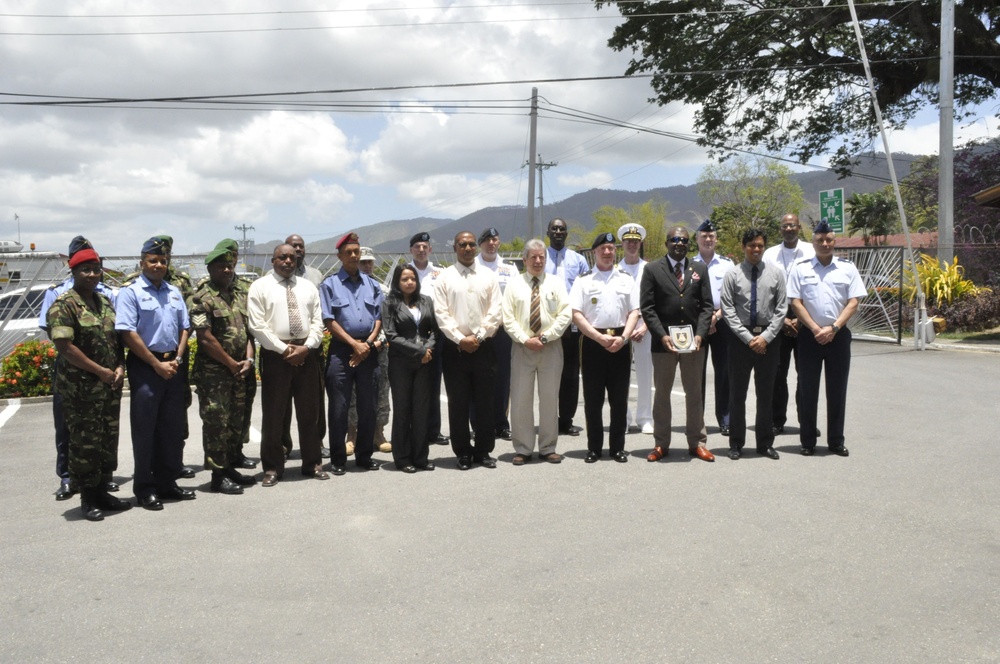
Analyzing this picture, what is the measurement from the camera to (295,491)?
684 cm

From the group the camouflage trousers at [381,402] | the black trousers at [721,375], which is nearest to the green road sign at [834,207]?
the black trousers at [721,375]

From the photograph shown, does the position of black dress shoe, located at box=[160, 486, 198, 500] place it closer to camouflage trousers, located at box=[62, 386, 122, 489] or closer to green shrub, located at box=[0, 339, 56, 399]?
camouflage trousers, located at box=[62, 386, 122, 489]

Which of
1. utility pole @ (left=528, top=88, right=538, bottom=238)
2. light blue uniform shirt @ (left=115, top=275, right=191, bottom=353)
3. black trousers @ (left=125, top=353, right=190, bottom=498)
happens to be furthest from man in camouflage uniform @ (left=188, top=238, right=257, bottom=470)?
utility pole @ (left=528, top=88, right=538, bottom=238)

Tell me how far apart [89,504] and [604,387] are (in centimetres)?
430

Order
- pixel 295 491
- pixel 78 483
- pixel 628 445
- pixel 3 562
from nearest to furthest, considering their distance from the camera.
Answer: pixel 3 562, pixel 78 483, pixel 295 491, pixel 628 445

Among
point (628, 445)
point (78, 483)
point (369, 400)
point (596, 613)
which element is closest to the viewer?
point (596, 613)

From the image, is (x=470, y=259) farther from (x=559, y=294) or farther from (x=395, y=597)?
(x=395, y=597)

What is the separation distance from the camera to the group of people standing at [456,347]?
6777mm

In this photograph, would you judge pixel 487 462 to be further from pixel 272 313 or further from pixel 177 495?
pixel 177 495

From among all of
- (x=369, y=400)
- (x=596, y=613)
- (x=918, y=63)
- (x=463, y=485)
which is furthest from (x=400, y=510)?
(x=918, y=63)

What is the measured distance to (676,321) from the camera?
771cm

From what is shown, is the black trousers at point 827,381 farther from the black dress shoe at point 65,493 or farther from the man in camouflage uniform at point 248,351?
the black dress shoe at point 65,493

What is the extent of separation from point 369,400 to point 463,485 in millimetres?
1221

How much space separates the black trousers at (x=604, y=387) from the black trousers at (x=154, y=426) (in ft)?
11.2
